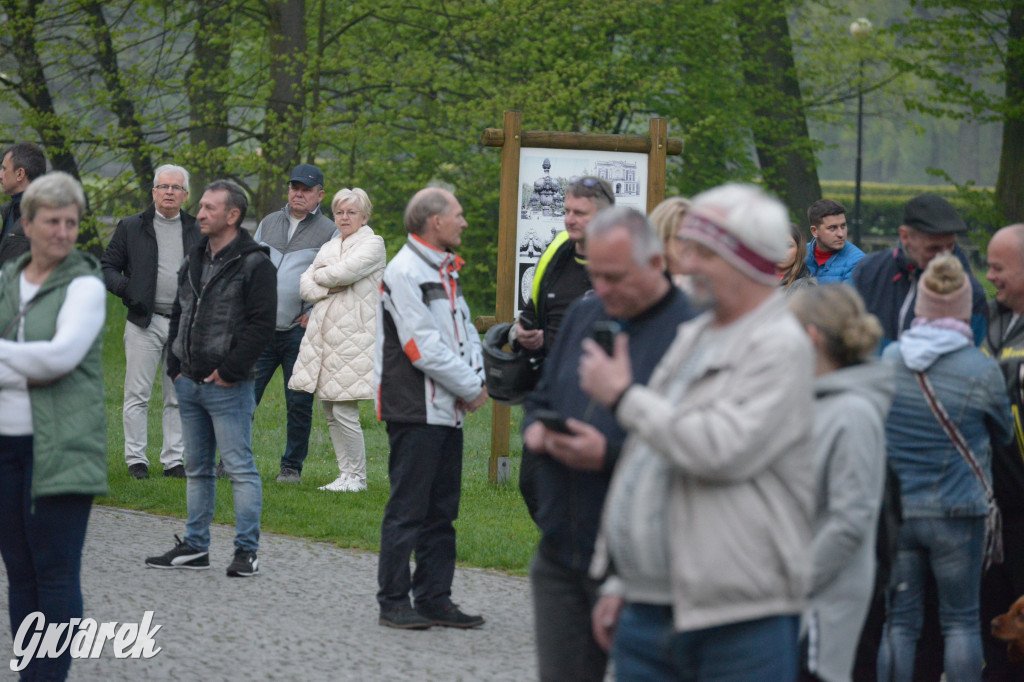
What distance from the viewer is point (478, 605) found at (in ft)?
22.2

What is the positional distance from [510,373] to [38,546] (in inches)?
97.6

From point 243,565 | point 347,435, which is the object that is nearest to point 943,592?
point 243,565

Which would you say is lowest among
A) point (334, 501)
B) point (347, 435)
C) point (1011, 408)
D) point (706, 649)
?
point (334, 501)

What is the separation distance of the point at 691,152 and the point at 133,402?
51.9 feet

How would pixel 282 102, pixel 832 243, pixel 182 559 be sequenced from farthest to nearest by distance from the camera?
pixel 282 102
pixel 832 243
pixel 182 559

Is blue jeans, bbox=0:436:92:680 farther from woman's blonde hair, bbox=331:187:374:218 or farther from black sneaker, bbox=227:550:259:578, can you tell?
woman's blonde hair, bbox=331:187:374:218

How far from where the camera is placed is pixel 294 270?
10188 millimetres

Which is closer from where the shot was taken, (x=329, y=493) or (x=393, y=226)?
(x=329, y=493)

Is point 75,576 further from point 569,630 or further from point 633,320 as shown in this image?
point 633,320

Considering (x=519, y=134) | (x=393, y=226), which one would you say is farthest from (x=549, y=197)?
(x=393, y=226)

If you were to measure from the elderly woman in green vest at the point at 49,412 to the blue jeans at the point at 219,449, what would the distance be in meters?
2.36

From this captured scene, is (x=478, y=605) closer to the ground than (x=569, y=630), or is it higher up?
closer to the ground

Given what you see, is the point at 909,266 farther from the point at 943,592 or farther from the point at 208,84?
the point at 208,84

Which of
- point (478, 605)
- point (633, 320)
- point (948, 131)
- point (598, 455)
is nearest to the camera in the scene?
point (598, 455)
